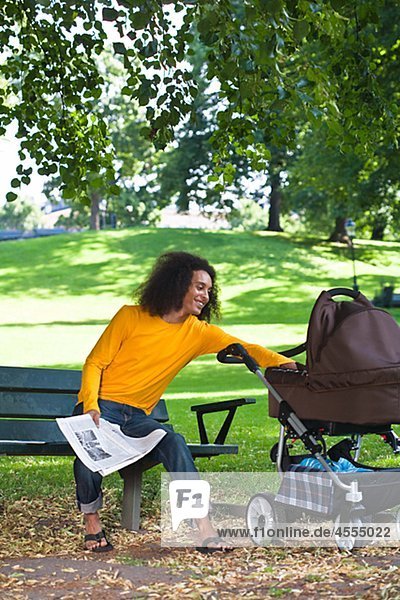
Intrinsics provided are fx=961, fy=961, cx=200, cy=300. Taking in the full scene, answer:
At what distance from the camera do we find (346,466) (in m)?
5.08

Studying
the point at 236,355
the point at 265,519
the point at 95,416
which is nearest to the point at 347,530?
the point at 265,519

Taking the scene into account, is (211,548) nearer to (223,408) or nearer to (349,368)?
(223,408)

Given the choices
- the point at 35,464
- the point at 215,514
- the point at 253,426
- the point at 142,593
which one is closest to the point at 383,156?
the point at 253,426

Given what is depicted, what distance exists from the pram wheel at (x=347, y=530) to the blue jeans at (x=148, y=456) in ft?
2.73

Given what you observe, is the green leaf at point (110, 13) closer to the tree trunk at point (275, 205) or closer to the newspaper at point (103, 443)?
the newspaper at point (103, 443)

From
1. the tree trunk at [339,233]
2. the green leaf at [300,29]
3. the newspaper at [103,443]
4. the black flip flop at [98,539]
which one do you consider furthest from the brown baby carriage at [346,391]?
the tree trunk at [339,233]

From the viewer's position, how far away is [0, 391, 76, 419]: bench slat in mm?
6318

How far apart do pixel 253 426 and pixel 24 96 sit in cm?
502

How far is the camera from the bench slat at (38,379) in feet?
20.7

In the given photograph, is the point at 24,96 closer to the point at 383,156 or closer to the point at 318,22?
the point at 318,22

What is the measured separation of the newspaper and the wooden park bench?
7.5 inches

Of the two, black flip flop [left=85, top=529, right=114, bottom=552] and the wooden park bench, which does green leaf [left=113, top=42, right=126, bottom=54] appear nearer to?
the wooden park bench

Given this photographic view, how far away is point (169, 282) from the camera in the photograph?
5.59 metres

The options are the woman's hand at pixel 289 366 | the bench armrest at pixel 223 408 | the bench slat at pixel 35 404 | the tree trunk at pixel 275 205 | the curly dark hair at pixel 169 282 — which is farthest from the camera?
the tree trunk at pixel 275 205
